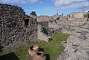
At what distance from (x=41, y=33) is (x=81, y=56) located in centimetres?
1913

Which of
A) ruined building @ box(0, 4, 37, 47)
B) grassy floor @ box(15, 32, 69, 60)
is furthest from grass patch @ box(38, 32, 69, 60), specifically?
ruined building @ box(0, 4, 37, 47)

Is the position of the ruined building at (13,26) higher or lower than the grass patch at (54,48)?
higher

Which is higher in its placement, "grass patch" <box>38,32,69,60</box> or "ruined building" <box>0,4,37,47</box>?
"ruined building" <box>0,4,37,47</box>

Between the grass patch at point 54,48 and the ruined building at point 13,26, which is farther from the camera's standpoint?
the ruined building at point 13,26

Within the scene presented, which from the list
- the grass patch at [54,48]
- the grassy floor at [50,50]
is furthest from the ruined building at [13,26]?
the grass patch at [54,48]

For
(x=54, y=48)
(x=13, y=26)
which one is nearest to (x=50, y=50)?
(x=54, y=48)

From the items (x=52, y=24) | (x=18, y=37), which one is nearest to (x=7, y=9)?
(x=18, y=37)

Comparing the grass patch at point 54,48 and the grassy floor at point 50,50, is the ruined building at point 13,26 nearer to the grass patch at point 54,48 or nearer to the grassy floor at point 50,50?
the grassy floor at point 50,50

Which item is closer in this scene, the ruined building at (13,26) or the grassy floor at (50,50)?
the grassy floor at (50,50)

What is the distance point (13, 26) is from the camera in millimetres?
16344

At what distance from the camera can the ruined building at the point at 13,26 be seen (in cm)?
1512

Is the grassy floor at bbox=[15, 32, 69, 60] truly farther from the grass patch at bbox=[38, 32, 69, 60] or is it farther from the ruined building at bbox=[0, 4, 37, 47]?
the ruined building at bbox=[0, 4, 37, 47]

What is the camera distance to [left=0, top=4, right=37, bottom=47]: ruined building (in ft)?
49.6

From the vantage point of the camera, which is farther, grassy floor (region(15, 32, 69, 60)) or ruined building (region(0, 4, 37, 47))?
ruined building (region(0, 4, 37, 47))
